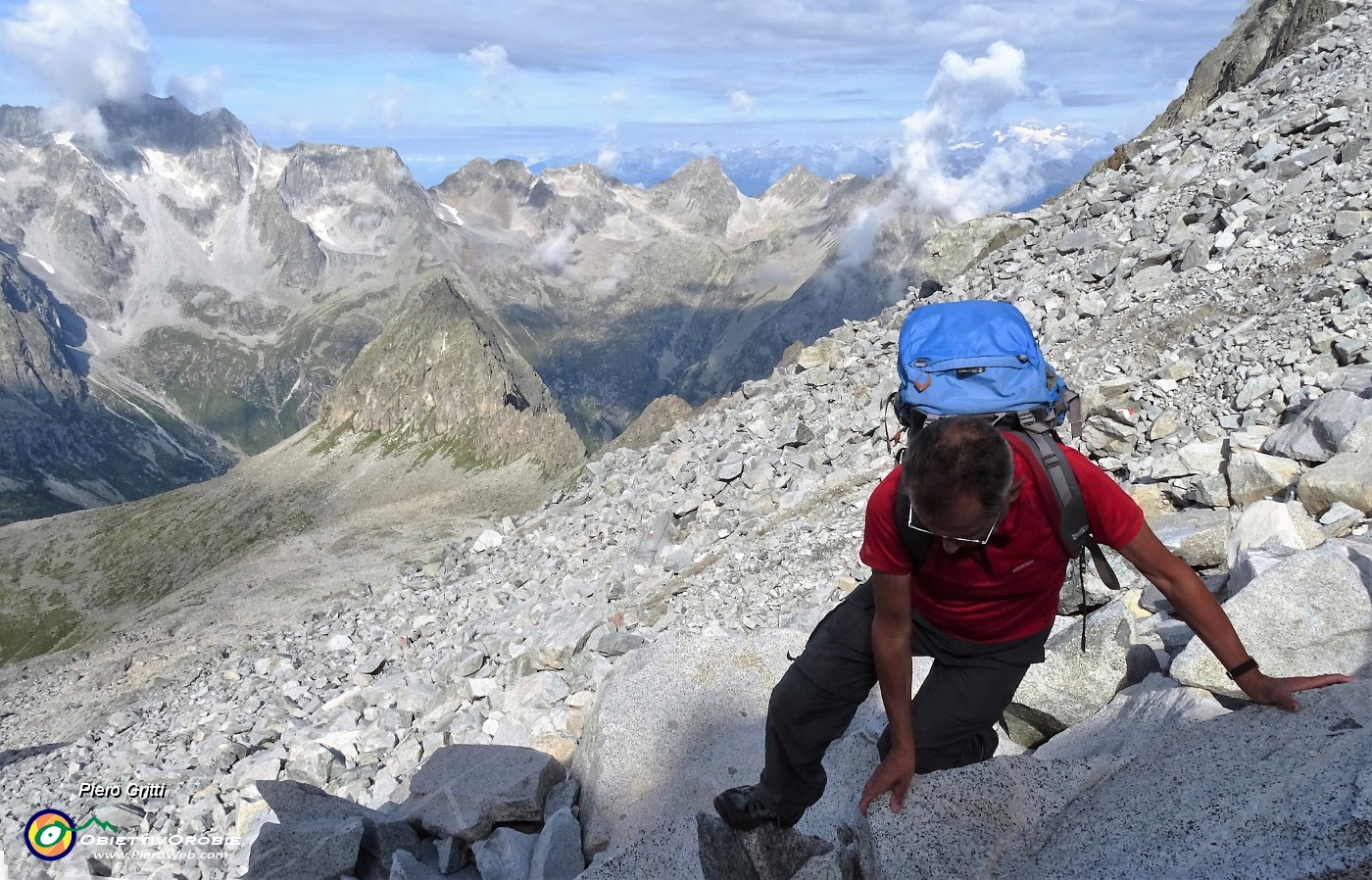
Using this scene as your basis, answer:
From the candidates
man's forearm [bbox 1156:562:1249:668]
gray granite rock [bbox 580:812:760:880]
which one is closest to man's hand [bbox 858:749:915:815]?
gray granite rock [bbox 580:812:760:880]

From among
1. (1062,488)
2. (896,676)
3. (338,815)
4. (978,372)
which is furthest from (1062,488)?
(338,815)

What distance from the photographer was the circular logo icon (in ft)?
43.7

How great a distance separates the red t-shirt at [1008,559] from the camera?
5098mm

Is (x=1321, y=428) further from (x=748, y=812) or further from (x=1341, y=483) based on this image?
(x=748, y=812)

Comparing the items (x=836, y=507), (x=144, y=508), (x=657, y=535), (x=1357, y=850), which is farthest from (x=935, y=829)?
(x=144, y=508)

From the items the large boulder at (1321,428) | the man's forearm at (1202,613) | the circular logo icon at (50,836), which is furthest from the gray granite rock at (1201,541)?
the circular logo icon at (50,836)

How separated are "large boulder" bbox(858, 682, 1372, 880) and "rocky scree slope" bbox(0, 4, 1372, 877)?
0.02 metres

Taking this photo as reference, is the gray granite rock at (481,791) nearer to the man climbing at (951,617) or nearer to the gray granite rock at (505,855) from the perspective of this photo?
the gray granite rock at (505,855)

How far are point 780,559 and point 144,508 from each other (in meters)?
121

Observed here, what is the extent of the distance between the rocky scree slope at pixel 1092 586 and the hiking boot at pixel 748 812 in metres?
0.87

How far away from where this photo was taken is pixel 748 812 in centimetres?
653

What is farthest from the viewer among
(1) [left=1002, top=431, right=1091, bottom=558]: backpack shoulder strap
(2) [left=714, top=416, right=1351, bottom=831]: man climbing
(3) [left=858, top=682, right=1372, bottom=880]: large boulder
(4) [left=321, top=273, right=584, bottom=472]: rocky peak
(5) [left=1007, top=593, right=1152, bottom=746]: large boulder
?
(4) [left=321, top=273, right=584, bottom=472]: rocky peak

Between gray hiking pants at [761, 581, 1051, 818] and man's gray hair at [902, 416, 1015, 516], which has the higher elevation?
man's gray hair at [902, 416, 1015, 516]

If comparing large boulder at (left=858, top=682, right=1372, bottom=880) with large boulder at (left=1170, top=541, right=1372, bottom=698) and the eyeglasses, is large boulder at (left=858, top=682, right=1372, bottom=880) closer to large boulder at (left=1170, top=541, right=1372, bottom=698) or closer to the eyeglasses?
large boulder at (left=1170, top=541, right=1372, bottom=698)
